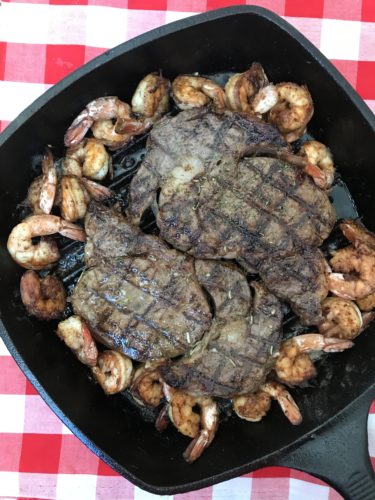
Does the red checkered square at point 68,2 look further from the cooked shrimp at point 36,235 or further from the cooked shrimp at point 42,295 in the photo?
the cooked shrimp at point 42,295

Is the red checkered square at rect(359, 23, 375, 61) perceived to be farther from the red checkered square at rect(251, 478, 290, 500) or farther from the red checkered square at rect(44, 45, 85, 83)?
the red checkered square at rect(251, 478, 290, 500)

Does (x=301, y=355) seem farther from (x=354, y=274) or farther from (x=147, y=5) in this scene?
(x=147, y=5)

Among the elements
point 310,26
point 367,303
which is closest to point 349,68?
point 310,26

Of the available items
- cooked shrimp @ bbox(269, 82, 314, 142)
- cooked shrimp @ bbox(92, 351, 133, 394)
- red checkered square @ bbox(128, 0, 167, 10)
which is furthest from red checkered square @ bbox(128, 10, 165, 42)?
cooked shrimp @ bbox(92, 351, 133, 394)

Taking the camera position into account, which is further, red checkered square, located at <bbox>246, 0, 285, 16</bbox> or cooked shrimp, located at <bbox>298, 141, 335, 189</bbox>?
red checkered square, located at <bbox>246, 0, 285, 16</bbox>

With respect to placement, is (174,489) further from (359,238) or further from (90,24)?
(90,24)

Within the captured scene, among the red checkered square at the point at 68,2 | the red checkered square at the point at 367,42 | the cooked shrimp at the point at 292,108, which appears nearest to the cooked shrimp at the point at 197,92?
the cooked shrimp at the point at 292,108

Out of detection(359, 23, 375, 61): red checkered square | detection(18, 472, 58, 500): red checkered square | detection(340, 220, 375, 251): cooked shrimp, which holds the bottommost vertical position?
detection(18, 472, 58, 500): red checkered square
